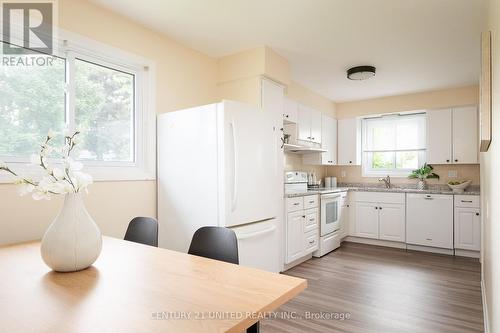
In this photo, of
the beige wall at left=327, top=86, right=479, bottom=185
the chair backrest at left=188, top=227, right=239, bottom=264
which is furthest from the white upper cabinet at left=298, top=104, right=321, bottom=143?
the chair backrest at left=188, top=227, right=239, bottom=264

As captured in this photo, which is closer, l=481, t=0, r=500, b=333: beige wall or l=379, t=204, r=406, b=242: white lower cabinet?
l=481, t=0, r=500, b=333: beige wall

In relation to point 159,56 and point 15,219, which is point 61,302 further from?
point 159,56

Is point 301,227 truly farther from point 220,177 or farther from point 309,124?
point 220,177

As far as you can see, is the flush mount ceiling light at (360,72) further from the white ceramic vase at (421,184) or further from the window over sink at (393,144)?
the white ceramic vase at (421,184)

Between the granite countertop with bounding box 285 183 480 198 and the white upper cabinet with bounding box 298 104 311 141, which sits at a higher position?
the white upper cabinet with bounding box 298 104 311 141

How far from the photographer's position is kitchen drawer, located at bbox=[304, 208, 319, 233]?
3.88 m

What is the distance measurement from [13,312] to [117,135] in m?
1.93

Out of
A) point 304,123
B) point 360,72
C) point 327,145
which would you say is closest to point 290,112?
point 304,123

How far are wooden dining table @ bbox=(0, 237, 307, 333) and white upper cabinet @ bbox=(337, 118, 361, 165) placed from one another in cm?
453

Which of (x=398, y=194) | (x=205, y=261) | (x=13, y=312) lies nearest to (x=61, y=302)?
(x=13, y=312)

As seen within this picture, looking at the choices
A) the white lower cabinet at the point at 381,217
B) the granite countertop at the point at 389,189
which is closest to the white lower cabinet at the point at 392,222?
the white lower cabinet at the point at 381,217

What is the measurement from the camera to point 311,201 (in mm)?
3994

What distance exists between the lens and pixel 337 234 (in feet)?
15.4

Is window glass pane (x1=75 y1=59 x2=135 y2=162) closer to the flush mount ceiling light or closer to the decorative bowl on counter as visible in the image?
the flush mount ceiling light
